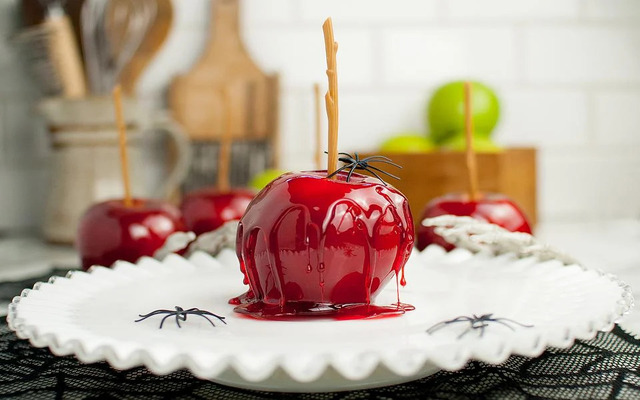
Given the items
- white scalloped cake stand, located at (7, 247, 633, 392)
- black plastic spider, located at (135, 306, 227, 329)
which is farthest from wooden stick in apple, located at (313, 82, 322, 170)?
black plastic spider, located at (135, 306, 227, 329)

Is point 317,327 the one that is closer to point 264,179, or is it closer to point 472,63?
point 264,179

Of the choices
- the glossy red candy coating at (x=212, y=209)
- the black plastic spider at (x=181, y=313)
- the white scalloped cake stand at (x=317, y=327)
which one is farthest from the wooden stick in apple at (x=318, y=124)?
the black plastic spider at (x=181, y=313)

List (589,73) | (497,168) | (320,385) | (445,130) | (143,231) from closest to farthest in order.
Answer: (320,385)
(143,231)
(497,168)
(445,130)
(589,73)

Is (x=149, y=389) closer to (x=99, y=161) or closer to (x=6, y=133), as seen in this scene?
(x=99, y=161)

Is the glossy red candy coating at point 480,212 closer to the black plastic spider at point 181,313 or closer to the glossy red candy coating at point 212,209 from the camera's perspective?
the glossy red candy coating at point 212,209

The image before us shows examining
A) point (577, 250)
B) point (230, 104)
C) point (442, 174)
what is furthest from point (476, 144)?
point (230, 104)

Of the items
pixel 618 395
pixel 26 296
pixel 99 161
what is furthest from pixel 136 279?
pixel 99 161

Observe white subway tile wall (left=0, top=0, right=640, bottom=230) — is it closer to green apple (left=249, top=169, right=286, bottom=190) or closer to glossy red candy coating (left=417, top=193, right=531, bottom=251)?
green apple (left=249, top=169, right=286, bottom=190)
